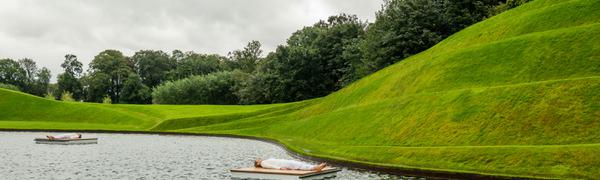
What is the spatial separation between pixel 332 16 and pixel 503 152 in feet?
490

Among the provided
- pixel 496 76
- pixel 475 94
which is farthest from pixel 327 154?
pixel 496 76

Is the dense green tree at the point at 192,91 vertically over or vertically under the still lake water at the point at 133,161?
over

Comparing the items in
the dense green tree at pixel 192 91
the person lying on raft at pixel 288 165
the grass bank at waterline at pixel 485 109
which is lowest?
the person lying on raft at pixel 288 165

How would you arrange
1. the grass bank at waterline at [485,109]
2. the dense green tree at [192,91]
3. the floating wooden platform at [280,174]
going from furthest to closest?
the dense green tree at [192,91]
the grass bank at waterline at [485,109]
the floating wooden platform at [280,174]

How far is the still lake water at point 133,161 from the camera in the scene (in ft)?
134

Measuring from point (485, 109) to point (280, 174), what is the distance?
21.9m

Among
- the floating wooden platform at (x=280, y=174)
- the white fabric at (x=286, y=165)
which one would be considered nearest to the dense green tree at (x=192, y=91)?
the white fabric at (x=286, y=165)

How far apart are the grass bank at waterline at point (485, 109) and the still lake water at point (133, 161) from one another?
633 centimetres

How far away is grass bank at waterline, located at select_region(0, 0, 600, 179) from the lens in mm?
40281

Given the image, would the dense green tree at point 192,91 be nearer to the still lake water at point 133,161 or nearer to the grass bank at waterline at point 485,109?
the grass bank at waterline at point 485,109

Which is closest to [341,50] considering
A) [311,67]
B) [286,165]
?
[311,67]

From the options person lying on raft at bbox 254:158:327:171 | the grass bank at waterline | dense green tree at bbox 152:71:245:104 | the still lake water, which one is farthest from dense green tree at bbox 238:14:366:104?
person lying on raft at bbox 254:158:327:171

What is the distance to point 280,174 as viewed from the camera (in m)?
38.8

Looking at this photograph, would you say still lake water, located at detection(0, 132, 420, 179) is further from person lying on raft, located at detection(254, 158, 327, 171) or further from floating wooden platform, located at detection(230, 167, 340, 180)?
person lying on raft, located at detection(254, 158, 327, 171)
